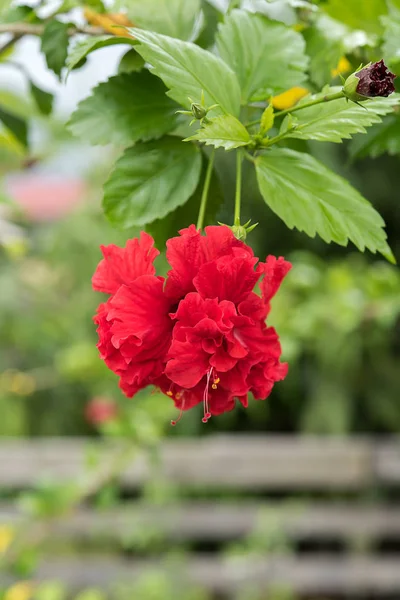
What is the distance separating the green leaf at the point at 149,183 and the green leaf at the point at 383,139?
13 cm

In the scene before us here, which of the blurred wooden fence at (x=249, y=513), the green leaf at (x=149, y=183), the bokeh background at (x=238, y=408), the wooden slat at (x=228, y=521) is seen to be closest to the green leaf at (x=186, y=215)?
the green leaf at (x=149, y=183)

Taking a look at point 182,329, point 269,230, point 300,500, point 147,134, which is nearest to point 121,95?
point 147,134

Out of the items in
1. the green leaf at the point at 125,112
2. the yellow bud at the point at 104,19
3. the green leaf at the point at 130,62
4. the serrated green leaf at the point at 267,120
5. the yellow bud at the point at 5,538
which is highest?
the yellow bud at the point at 104,19

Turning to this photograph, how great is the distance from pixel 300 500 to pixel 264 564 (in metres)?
0.28

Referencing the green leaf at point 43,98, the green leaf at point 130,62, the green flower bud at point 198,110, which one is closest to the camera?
the green flower bud at point 198,110

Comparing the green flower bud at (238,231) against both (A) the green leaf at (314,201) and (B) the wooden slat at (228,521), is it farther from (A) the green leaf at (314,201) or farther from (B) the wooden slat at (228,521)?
(B) the wooden slat at (228,521)

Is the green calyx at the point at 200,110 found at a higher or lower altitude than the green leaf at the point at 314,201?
higher

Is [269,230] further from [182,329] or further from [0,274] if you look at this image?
[182,329]

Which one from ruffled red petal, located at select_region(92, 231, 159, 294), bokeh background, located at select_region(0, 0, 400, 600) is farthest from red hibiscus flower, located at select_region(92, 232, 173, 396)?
bokeh background, located at select_region(0, 0, 400, 600)

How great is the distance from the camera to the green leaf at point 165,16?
14.3 inches

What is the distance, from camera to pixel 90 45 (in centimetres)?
33

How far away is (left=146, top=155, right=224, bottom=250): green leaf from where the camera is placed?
0.36 metres

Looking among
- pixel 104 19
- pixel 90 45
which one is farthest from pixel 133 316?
pixel 104 19

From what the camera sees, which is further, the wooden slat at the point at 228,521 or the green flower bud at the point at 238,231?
the wooden slat at the point at 228,521
